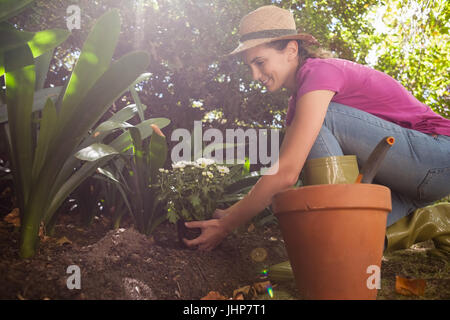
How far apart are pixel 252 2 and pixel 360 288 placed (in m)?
2.13

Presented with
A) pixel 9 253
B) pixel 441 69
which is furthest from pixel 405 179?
pixel 441 69

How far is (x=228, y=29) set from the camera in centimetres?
261

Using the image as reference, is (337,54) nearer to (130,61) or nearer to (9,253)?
(130,61)

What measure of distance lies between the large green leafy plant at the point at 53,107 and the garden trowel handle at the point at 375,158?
782 millimetres

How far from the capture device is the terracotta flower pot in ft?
3.37

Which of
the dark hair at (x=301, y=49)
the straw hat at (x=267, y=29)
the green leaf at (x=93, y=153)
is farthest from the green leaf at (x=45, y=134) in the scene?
the dark hair at (x=301, y=49)

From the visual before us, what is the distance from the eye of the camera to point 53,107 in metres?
1.20

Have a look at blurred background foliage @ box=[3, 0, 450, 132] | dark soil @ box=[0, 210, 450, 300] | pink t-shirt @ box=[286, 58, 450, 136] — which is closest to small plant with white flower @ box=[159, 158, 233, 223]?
dark soil @ box=[0, 210, 450, 300]

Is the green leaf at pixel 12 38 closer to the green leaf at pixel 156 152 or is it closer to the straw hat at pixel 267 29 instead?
the green leaf at pixel 156 152

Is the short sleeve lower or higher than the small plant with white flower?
higher

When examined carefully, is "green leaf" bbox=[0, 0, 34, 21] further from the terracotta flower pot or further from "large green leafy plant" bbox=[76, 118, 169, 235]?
the terracotta flower pot

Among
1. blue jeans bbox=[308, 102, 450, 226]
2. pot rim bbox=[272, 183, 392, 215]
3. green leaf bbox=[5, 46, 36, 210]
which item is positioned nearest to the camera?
pot rim bbox=[272, 183, 392, 215]

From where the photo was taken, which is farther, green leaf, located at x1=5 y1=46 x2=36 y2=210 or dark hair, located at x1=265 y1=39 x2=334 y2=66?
dark hair, located at x1=265 y1=39 x2=334 y2=66

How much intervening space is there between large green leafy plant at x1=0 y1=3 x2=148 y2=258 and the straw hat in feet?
1.86
